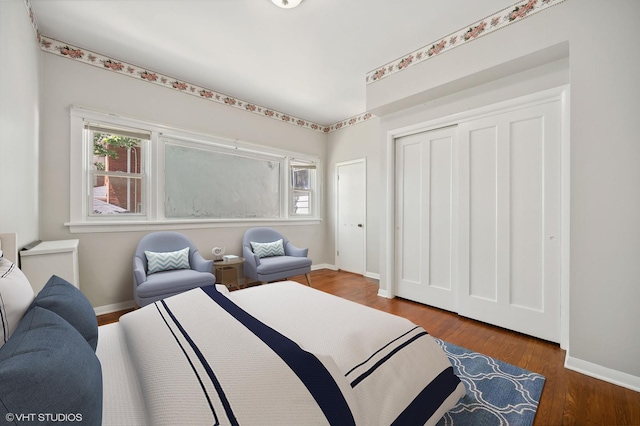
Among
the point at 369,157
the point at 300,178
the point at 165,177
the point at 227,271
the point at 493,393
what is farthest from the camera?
the point at 300,178

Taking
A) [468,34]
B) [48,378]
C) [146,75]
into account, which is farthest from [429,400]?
[146,75]

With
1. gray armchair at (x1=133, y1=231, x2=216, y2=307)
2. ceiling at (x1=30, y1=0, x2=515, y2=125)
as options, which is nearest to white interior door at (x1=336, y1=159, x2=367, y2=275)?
ceiling at (x1=30, y1=0, x2=515, y2=125)

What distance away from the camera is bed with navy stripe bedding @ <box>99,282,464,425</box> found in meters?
0.76

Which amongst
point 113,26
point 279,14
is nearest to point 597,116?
point 279,14

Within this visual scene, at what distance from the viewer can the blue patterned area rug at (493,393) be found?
1428mm

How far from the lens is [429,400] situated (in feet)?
3.88

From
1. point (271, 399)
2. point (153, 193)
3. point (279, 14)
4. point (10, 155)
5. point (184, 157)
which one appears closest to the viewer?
point (271, 399)

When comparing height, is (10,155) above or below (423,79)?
below

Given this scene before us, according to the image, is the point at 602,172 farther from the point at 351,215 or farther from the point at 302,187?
the point at 302,187

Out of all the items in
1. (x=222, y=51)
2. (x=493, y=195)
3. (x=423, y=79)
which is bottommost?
(x=493, y=195)

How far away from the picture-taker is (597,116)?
72.9 inches

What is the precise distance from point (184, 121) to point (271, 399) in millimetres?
3583

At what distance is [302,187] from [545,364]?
4.02 metres

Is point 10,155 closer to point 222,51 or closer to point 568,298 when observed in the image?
point 222,51
